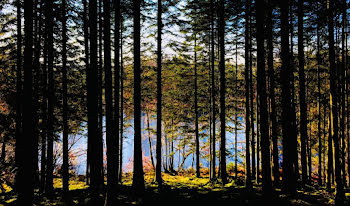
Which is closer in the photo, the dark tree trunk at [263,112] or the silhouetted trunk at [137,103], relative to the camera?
the dark tree trunk at [263,112]

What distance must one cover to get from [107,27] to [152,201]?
24.8 feet

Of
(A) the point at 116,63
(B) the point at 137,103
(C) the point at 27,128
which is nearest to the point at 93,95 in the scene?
(C) the point at 27,128

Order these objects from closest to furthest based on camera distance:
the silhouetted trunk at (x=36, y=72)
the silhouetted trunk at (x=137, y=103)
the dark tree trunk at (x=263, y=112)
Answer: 1. the dark tree trunk at (x=263, y=112)
2. the silhouetted trunk at (x=137, y=103)
3. the silhouetted trunk at (x=36, y=72)

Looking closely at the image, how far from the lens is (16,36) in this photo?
33.8ft

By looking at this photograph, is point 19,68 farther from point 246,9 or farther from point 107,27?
point 246,9

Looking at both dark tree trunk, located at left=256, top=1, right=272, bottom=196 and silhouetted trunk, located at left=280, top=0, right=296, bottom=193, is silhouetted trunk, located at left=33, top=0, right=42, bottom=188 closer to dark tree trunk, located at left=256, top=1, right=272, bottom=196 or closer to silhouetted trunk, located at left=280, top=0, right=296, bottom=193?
dark tree trunk, located at left=256, top=1, right=272, bottom=196

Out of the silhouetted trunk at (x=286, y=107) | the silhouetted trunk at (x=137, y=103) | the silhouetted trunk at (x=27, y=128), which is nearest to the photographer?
the silhouetted trunk at (x=27, y=128)

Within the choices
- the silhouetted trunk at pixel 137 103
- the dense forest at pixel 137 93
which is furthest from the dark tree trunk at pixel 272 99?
the silhouetted trunk at pixel 137 103

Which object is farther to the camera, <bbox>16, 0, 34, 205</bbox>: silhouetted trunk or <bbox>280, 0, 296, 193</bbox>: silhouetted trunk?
<bbox>280, 0, 296, 193</bbox>: silhouetted trunk

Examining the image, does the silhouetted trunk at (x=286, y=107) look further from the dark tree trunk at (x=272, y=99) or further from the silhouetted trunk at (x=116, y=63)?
the silhouetted trunk at (x=116, y=63)

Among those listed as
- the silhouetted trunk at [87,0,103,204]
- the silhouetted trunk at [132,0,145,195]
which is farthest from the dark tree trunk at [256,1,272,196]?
the silhouetted trunk at [87,0,103,204]

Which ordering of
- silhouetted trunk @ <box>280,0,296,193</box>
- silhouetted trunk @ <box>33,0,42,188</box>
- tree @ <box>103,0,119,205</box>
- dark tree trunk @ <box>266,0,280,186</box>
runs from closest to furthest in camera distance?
1. tree @ <box>103,0,119,205</box>
2. silhouetted trunk @ <box>280,0,296,193</box>
3. dark tree trunk @ <box>266,0,280,186</box>
4. silhouetted trunk @ <box>33,0,42,188</box>

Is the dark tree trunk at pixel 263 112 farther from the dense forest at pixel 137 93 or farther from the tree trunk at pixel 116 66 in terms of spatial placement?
the tree trunk at pixel 116 66

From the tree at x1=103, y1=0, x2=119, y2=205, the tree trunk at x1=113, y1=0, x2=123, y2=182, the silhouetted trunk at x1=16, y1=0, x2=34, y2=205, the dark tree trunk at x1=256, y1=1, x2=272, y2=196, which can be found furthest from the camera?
Answer: the tree trunk at x1=113, y1=0, x2=123, y2=182
